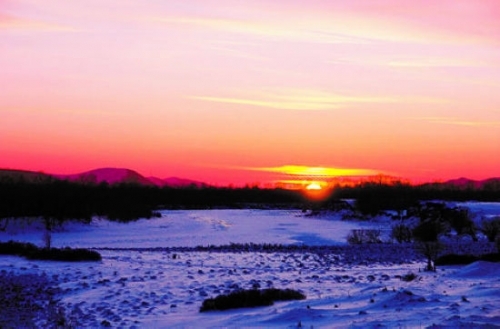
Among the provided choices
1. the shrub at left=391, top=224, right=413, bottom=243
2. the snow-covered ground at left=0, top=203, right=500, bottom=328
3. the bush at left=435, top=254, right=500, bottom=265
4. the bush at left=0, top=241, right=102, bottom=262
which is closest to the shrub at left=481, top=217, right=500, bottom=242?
the shrub at left=391, top=224, right=413, bottom=243

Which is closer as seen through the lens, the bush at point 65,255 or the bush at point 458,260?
the bush at point 458,260

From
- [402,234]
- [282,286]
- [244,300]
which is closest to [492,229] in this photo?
[402,234]

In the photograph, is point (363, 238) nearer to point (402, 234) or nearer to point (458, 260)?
point (402, 234)

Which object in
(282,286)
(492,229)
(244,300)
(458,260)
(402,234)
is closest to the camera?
(244,300)

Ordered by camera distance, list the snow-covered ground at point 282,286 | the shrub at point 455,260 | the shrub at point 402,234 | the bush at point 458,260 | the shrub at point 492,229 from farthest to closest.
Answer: the shrub at point 402,234 < the shrub at point 492,229 < the shrub at point 455,260 < the bush at point 458,260 < the snow-covered ground at point 282,286

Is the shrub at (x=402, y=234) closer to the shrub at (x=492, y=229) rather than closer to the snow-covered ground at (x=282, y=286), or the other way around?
the shrub at (x=492, y=229)

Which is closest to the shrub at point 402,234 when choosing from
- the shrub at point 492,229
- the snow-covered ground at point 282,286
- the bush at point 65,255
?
the shrub at point 492,229

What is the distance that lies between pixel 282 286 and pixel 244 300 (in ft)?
12.7

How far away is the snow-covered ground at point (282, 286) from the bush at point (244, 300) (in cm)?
32

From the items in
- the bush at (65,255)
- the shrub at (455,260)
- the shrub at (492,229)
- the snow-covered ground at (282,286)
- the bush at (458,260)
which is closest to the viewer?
the snow-covered ground at (282,286)

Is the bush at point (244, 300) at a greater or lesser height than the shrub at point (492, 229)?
lesser

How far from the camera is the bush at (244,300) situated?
1344 cm

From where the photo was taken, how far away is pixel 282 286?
17375 millimetres

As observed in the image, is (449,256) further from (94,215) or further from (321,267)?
(94,215)
